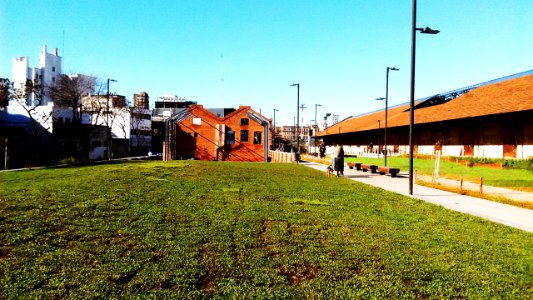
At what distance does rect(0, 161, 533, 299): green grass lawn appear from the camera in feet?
13.6

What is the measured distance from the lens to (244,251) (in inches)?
212

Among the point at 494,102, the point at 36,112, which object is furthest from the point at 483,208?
the point at 36,112

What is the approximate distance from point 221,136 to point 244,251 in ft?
127

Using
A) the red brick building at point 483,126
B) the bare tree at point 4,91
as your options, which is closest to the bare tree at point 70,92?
the bare tree at point 4,91

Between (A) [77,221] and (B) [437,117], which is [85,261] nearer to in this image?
(A) [77,221]

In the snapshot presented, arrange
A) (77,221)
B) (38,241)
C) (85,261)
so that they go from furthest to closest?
(77,221), (38,241), (85,261)

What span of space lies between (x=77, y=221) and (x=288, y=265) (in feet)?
13.1

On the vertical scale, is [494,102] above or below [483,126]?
above

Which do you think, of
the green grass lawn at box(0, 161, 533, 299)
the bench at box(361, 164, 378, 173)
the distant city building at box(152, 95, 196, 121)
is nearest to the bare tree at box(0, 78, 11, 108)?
the green grass lawn at box(0, 161, 533, 299)

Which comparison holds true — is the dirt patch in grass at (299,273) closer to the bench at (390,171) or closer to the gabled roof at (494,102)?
the bench at (390,171)

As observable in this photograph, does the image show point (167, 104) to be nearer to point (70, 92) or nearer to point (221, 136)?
point (70, 92)

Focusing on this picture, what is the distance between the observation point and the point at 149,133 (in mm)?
67562

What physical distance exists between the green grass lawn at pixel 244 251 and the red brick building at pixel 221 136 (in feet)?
112

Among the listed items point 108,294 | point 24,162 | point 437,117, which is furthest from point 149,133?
point 108,294
